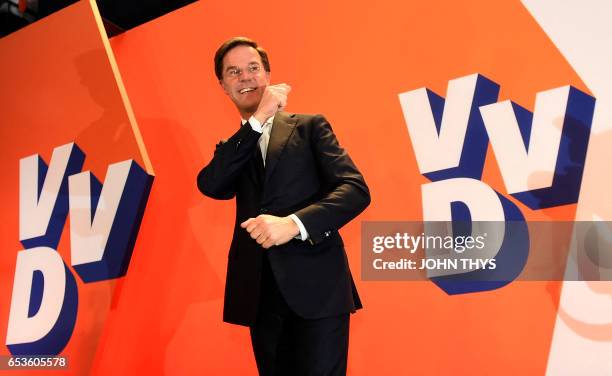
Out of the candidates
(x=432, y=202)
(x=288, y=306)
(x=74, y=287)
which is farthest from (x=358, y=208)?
(x=74, y=287)

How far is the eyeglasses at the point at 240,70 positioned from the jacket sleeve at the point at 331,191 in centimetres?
22

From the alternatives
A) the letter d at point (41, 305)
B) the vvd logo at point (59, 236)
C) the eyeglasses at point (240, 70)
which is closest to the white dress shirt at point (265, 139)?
the eyeglasses at point (240, 70)

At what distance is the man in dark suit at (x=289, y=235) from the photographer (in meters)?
1.31

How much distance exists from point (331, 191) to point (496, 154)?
43.0 inches

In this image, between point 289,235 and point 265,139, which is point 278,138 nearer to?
point 265,139

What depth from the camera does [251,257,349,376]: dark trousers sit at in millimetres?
1315

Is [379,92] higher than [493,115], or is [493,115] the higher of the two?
[379,92]

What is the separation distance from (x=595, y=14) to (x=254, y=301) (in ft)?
5.84

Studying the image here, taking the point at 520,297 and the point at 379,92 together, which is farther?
the point at 379,92

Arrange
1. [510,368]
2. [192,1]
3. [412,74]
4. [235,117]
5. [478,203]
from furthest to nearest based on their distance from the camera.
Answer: [192,1] < [235,117] < [412,74] < [478,203] < [510,368]

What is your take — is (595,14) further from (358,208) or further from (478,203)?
(358,208)

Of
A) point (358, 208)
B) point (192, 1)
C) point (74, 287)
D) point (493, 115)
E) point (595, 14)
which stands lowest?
point (74, 287)

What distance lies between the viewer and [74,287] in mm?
2945

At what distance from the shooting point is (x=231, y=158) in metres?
1.39
